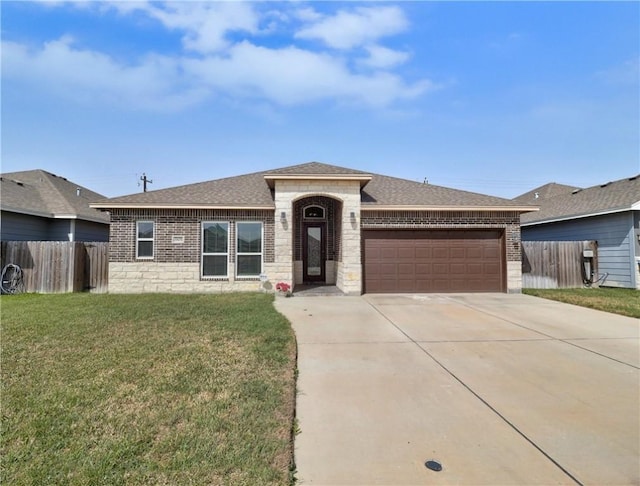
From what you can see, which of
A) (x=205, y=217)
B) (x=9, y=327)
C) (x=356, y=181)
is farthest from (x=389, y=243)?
(x=9, y=327)

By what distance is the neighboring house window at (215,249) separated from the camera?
1152cm

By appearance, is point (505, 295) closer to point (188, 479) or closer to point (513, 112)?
point (513, 112)

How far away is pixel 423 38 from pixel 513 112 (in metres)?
6.73

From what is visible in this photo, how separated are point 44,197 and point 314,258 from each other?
13.1m

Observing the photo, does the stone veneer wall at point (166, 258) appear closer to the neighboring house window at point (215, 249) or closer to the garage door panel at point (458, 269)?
the neighboring house window at point (215, 249)

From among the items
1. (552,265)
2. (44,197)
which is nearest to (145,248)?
(44,197)

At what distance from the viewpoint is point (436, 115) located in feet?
43.0

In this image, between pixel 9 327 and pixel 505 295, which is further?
pixel 505 295

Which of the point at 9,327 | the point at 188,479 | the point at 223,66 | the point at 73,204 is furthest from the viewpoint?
the point at 73,204

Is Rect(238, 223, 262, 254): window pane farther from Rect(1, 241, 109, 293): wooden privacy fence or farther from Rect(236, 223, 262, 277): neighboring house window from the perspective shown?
Rect(1, 241, 109, 293): wooden privacy fence

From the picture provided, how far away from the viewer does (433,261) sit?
1177 cm

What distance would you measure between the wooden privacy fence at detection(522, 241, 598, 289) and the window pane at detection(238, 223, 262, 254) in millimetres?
10539

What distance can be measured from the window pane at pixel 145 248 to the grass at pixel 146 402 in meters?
4.89

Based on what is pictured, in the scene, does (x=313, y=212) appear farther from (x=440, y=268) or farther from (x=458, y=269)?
(x=458, y=269)
